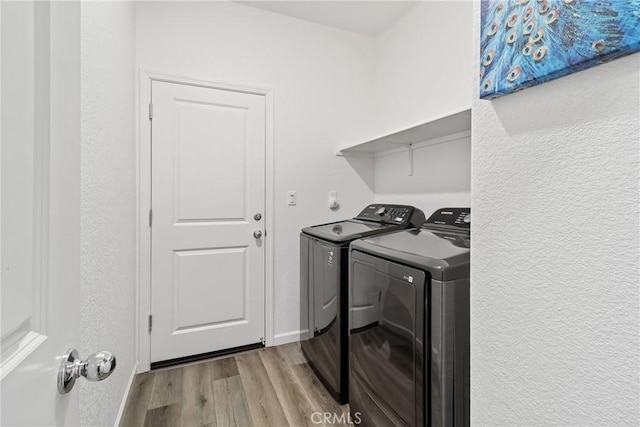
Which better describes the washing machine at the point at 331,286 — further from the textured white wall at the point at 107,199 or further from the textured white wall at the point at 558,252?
the textured white wall at the point at 107,199

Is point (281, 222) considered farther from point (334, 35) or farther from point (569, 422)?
point (569, 422)

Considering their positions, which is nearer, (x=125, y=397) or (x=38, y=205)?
(x=38, y=205)

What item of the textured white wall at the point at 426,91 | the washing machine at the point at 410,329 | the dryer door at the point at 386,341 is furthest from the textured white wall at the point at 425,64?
the dryer door at the point at 386,341

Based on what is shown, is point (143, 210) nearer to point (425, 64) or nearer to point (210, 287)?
point (210, 287)

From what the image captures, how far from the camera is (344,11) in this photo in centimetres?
240

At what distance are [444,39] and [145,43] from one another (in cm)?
208

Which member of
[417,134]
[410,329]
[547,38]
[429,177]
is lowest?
[410,329]

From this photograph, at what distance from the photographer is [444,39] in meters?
2.09

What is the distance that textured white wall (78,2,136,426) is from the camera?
1.04 meters

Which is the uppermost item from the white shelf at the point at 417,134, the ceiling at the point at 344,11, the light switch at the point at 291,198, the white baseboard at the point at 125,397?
the ceiling at the point at 344,11

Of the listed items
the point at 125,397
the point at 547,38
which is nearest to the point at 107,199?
the point at 125,397

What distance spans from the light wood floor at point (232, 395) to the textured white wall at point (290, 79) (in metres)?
0.45

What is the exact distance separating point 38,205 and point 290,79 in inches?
93.4

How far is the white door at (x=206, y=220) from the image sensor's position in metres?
2.12
